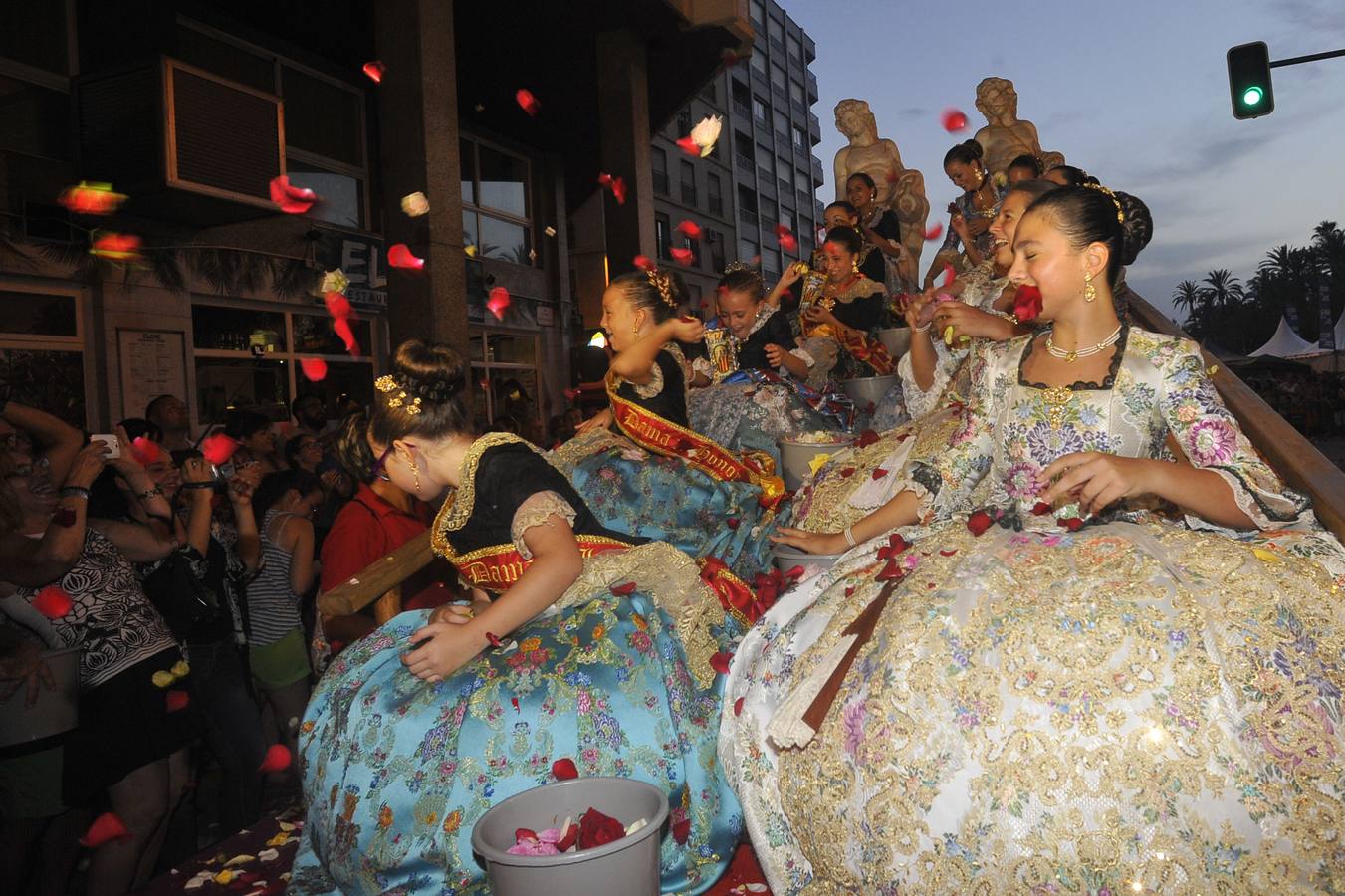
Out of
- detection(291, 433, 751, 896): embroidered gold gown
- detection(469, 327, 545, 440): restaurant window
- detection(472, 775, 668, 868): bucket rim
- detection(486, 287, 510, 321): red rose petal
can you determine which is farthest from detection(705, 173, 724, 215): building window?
detection(472, 775, 668, 868): bucket rim

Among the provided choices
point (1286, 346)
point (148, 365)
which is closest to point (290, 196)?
point (148, 365)

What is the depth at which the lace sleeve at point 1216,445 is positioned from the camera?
7.48 feet

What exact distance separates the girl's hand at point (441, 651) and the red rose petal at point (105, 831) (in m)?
2.05

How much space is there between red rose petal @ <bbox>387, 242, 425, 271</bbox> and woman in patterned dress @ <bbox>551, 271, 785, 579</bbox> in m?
4.34

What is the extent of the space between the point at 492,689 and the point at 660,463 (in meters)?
2.19

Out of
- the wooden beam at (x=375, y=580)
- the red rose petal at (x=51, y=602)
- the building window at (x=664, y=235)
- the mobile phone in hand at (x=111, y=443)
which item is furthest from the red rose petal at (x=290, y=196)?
the building window at (x=664, y=235)

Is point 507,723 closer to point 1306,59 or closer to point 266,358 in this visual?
point 266,358

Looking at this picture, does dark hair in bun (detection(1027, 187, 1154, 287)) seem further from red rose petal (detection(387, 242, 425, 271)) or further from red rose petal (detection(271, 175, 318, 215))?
red rose petal (detection(271, 175, 318, 215))

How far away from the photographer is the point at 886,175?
Answer: 8.70 metres

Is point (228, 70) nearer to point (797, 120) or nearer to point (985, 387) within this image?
point (985, 387)

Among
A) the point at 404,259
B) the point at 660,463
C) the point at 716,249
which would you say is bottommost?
the point at 660,463

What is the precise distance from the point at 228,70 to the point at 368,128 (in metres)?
2.68

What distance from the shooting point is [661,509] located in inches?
187

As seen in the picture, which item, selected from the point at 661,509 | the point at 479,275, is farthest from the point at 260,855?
the point at 479,275
